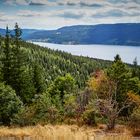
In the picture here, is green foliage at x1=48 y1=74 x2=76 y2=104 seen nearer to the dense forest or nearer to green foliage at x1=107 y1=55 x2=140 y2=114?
the dense forest

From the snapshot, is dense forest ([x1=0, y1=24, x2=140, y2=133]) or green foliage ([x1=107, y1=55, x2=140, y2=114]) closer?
dense forest ([x1=0, y1=24, x2=140, y2=133])

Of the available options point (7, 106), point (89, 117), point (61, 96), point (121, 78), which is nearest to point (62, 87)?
point (61, 96)

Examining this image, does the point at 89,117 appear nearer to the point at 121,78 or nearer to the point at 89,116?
the point at 89,116

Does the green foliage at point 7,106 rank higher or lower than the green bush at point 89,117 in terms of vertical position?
higher

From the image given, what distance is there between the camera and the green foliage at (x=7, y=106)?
29.3 metres

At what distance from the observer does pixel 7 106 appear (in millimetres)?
30078

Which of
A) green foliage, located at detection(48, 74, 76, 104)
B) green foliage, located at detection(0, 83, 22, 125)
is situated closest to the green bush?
green foliage, located at detection(0, 83, 22, 125)

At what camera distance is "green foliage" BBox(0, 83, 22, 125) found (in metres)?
29.3

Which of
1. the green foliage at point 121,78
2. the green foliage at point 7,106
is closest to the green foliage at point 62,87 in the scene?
the green foliage at point 121,78

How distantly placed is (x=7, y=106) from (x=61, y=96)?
69.2 ft

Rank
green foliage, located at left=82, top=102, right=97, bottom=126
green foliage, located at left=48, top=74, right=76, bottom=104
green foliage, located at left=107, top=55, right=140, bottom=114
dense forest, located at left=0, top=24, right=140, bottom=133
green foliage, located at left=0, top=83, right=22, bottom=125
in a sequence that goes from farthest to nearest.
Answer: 1. green foliage, located at left=48, top=74, right=76, bottom=104
2. green foliage, located at left=107, top=55, right=140, bottom=114
3. green foliage, located at left=82, top=102, right=97, bottom=126
4. green foliage, located at left=0, top=83, right=22, bottom=125
5. dense forest, located at left=0, top=24, right=140, bottom=133

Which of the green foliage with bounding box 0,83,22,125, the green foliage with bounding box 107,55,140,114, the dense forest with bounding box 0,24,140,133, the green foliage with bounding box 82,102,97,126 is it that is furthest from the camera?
the green foliage with bounding box 107,55,140,114

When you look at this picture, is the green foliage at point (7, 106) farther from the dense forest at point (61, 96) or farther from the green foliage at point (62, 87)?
the green foliage at point (62, 87)

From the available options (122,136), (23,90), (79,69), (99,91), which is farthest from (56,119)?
(79,69)
